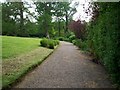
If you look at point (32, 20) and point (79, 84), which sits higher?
point (32, 20)

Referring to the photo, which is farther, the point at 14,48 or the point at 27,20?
the point at 27,20

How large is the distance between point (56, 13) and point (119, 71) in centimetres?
5671

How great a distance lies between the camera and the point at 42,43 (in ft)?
80.2

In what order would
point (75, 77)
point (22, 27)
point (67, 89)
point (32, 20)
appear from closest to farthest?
1. point (67, 89)
2. point (75, 77)
3. point (22, 27)
4. point (32, 20)

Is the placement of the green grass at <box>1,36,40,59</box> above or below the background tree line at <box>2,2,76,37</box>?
below

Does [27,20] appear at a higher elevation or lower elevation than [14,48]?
higher

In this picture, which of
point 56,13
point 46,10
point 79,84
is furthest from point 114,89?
point 56,13

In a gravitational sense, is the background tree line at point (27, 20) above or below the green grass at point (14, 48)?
above

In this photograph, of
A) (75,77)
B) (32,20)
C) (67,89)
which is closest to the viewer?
(67,89)

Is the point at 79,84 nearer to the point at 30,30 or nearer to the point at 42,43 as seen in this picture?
the point at 42,43

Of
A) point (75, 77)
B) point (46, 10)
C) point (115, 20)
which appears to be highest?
point (46, 10)

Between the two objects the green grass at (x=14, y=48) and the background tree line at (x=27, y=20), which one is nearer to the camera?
the green grass at (x=14, y=48)

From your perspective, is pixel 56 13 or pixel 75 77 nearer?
pixel 75 77

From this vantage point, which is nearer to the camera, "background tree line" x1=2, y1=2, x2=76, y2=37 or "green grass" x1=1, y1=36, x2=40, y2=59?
"green grass" x1=1, y1=36, x2=40, y2=59
